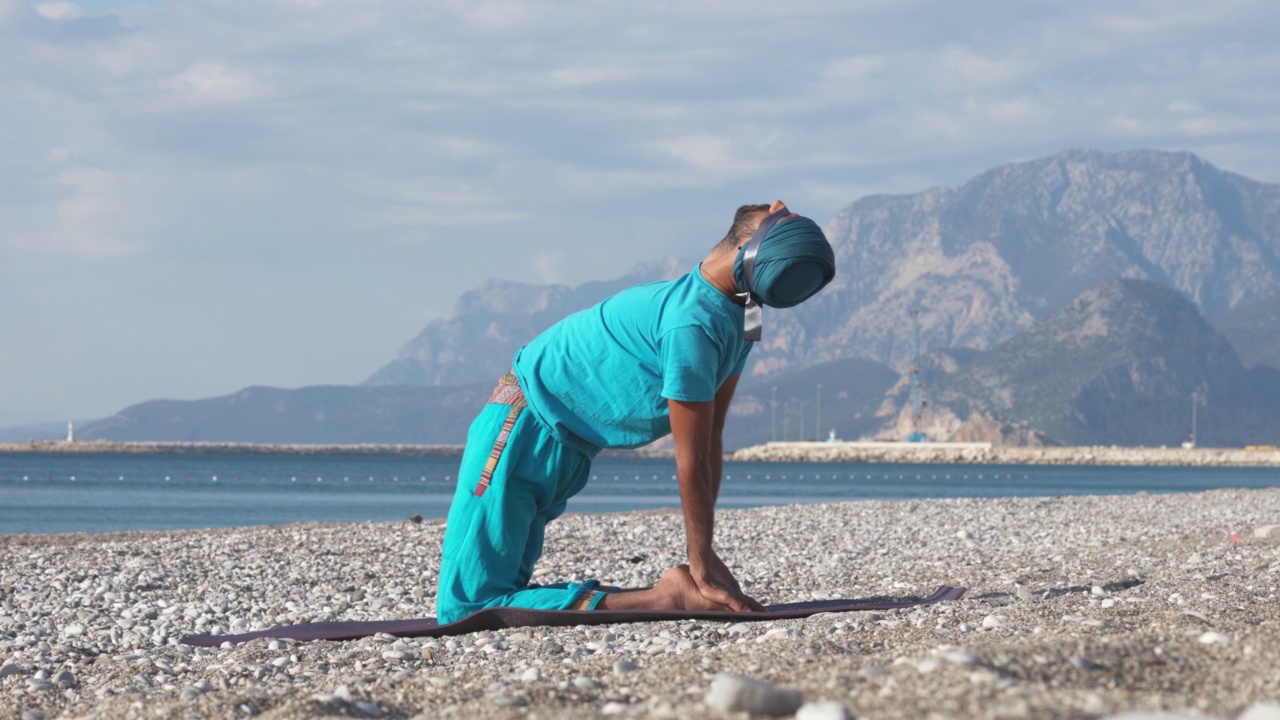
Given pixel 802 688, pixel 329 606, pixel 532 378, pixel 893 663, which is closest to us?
pixel 802 688

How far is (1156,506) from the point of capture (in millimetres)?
19766

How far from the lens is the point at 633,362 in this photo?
443 cm

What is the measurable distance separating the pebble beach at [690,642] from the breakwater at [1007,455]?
12626 cm

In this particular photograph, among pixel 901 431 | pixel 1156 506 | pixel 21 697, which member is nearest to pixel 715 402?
pixel 21 697

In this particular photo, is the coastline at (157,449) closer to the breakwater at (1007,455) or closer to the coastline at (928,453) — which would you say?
the coastline at (928,453)

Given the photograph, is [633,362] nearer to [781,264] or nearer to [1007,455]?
[781,264]

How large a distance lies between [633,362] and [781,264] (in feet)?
1.92

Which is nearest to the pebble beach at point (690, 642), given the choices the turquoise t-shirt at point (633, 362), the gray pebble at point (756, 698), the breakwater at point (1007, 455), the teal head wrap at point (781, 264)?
the gray pebble at point (756, 698)

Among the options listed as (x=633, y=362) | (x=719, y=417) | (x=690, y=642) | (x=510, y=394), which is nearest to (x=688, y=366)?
(x=633, y=362)

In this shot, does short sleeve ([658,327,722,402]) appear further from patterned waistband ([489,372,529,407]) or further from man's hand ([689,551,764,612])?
man's hand ([689,551,764,612])

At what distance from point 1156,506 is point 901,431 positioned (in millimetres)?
182019

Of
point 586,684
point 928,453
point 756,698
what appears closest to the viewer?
point 756,698

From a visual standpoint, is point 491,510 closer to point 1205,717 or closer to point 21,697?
point 21,697

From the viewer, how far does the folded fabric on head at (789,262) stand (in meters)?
4.25
